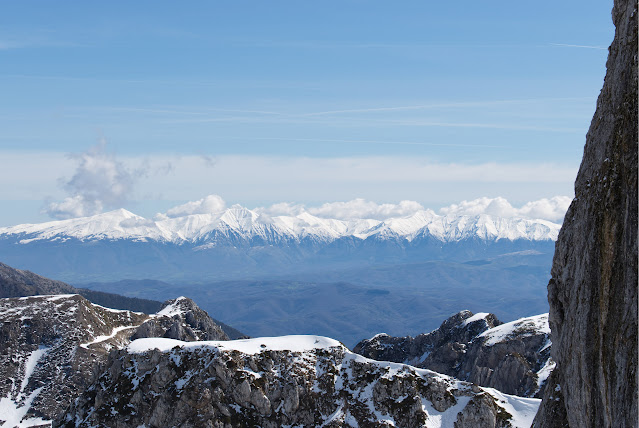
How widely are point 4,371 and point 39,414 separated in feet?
78.3

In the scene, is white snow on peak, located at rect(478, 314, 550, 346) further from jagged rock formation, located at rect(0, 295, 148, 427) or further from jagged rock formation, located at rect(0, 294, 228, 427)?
jagged rock formation, located at rect(0, 295, 148, 427)

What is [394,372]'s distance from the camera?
11569 centimetres

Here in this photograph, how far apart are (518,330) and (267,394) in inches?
Result: 3898

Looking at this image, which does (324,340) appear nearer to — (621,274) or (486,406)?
(486,406)

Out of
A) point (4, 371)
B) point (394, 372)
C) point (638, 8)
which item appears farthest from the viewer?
point (4, 371)

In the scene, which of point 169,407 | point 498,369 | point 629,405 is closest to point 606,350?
point 629,405

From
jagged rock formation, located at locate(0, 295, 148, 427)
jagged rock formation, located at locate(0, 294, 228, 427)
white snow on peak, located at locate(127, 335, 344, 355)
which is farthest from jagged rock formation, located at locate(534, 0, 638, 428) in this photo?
jagged rock formation, located at locate(0, 295, 148, 427)

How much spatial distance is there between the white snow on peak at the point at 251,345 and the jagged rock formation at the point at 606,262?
87.8 m

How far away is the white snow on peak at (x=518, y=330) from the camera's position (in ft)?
575

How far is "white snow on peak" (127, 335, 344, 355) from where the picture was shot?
117m

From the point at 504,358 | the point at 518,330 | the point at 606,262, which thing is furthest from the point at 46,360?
the point at 606,262

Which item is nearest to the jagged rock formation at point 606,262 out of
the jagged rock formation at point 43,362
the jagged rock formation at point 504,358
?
the jagged rock formation at point 504,358

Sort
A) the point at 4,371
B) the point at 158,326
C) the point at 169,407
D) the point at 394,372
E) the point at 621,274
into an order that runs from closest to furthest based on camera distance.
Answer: the point at 621,274
the point at 169,407
the point at 394,372
the point at 4,371
the point at 158,326

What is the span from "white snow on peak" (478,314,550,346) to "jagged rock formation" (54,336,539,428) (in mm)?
65064
